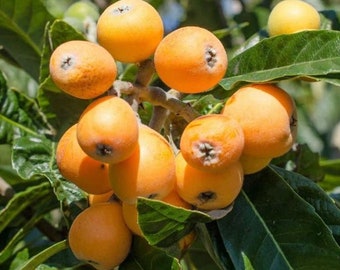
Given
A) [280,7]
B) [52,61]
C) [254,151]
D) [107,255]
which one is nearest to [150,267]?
[107,255]

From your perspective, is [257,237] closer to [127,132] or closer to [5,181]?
[127,132]

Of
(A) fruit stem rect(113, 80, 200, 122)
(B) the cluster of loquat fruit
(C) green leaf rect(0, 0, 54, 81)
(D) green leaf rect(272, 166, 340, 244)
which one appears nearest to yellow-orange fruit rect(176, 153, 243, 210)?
(B) the cluster of loquat fruit

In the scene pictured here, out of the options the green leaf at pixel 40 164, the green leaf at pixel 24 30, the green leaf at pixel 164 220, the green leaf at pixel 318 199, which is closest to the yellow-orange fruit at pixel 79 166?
the green leaf at pixel 164 220

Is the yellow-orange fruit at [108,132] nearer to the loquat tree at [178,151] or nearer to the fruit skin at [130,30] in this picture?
the loquat tree at [178,151]

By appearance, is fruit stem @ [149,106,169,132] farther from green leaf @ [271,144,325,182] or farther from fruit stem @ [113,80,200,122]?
green leaf @ [271,144,325,182]

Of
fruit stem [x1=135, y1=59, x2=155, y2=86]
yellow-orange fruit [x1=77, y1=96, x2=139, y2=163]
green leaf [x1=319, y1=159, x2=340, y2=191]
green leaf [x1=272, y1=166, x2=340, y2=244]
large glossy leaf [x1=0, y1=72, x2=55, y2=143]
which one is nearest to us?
yellow-orange fruit [x1=77, y1=96, x2=139, y2=163]

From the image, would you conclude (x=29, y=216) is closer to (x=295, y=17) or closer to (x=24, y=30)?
(x=24, y=30)

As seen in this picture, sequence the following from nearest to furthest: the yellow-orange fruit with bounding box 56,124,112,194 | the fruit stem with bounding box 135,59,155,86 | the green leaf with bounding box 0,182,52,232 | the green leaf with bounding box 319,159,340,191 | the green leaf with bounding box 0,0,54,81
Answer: the yellow-orange fruit with bounding box 56,124,112,194, the fruit stem with bounding box 135,59,155,86, the green leaf with bounding box 0,182,52,232, the green leaf with bounding box 0,0,54,81, the green leaf with bounding box 319,159,340,191
